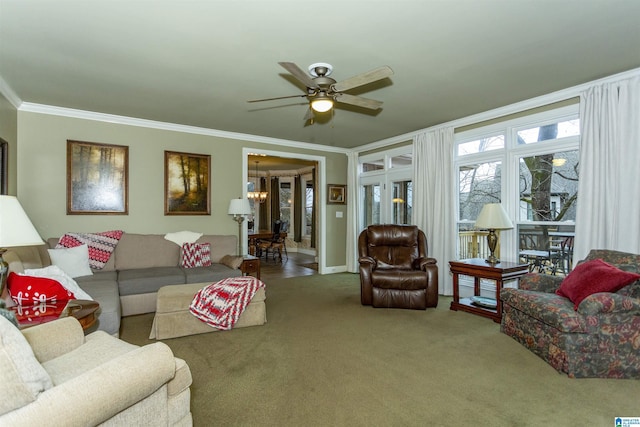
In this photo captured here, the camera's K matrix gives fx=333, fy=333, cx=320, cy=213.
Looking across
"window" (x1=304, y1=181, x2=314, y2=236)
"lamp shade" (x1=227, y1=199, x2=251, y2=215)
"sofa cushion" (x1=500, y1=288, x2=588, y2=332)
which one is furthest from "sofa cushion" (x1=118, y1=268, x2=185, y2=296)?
"window" (x1=304, y1=181, x2=314, y2=236)

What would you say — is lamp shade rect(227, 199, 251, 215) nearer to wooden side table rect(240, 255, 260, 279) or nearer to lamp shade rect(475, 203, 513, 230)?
wooden side table rect(240, 255, 260, 279)

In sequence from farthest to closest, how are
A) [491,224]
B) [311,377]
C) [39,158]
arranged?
1. [39,158]
2. [491,224]
3. [311,377]

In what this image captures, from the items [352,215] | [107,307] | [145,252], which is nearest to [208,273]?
[145,252]

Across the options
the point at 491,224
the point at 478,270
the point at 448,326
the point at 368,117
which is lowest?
the point at 448,326

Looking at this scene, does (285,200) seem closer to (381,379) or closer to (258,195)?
(258,195)

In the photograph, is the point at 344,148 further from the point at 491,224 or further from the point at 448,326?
the point at 448,326

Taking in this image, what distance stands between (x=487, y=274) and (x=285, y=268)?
4537 millimetres

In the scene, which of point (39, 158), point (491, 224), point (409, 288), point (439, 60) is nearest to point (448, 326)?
point (409, 288)

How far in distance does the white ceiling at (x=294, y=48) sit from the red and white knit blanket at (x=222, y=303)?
218 centimetres

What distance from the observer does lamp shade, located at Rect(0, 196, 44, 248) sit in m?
1.85

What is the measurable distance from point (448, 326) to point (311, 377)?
1850 millimetres

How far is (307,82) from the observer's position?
9.02 feet

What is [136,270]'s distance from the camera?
4266 mm

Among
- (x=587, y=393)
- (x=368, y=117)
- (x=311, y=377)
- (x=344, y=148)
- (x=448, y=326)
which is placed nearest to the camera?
(x=587, y=393)
